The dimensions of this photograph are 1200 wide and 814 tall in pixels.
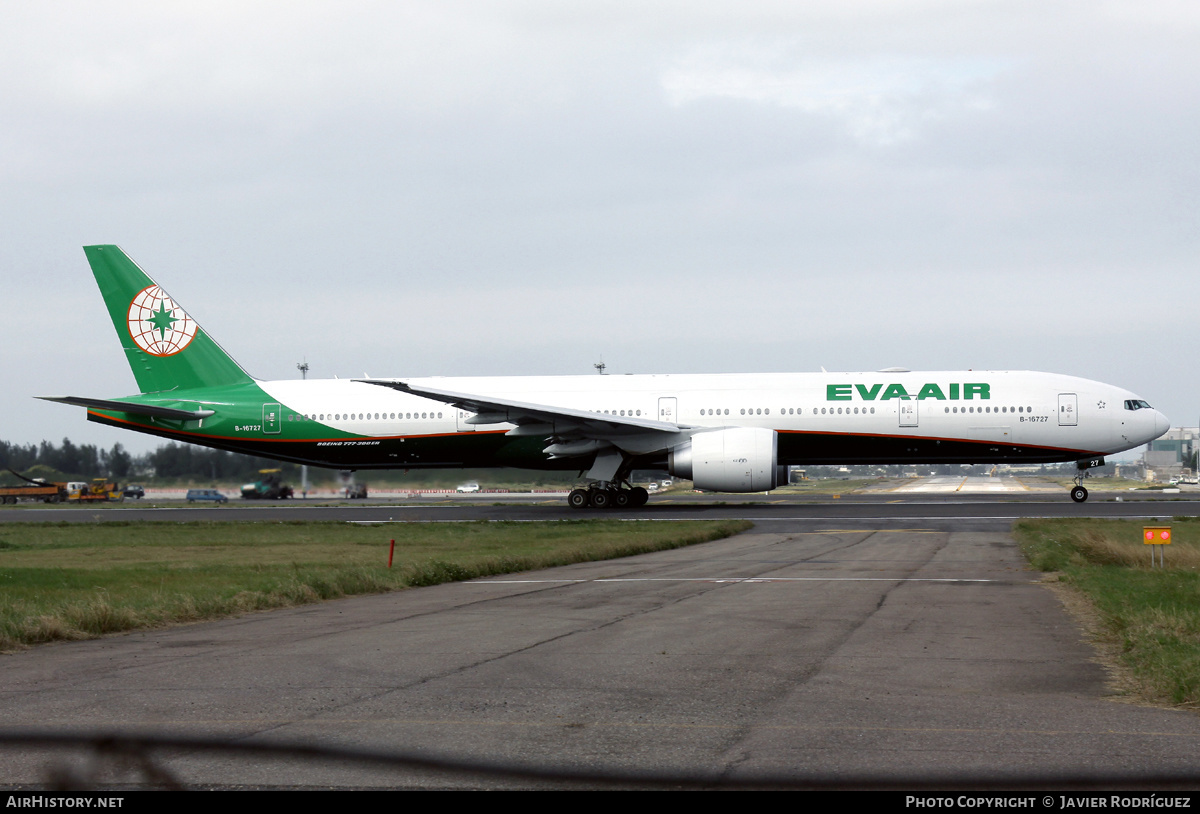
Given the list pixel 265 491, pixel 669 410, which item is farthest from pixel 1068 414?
pixel 265 491

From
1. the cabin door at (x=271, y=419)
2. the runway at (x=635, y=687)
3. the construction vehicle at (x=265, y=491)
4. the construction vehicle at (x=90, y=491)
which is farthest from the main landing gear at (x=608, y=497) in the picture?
the construction vehicle at (x=90, y=491)

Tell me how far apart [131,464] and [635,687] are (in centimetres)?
5442

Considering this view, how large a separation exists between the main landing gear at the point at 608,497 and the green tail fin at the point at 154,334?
13.4 m

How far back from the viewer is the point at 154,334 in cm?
3906

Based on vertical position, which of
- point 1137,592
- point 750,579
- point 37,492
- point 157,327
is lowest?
point 37,492

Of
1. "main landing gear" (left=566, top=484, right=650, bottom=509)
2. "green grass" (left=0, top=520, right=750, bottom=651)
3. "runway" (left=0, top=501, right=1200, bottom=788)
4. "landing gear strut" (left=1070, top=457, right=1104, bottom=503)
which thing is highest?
"landing gear strut" (left=1070, top=457, right=1104, bottom=503)

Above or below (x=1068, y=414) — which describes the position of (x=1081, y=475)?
below

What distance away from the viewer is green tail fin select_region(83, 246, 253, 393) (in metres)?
39.0

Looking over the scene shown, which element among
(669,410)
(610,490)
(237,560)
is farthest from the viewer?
(610,490)

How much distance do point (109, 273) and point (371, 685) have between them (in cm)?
3550

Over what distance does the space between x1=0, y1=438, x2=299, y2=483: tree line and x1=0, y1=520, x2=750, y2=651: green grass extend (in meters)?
13.7

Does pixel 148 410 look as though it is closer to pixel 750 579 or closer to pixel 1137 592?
pixel 750 579

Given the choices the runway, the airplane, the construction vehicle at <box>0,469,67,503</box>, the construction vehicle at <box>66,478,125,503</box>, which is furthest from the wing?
the construction vehicle at <box>0,469,67,503</box>

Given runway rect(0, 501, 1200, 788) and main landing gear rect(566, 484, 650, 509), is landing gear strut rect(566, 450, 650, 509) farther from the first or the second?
runway rect(0, 501, 1200, 788)
